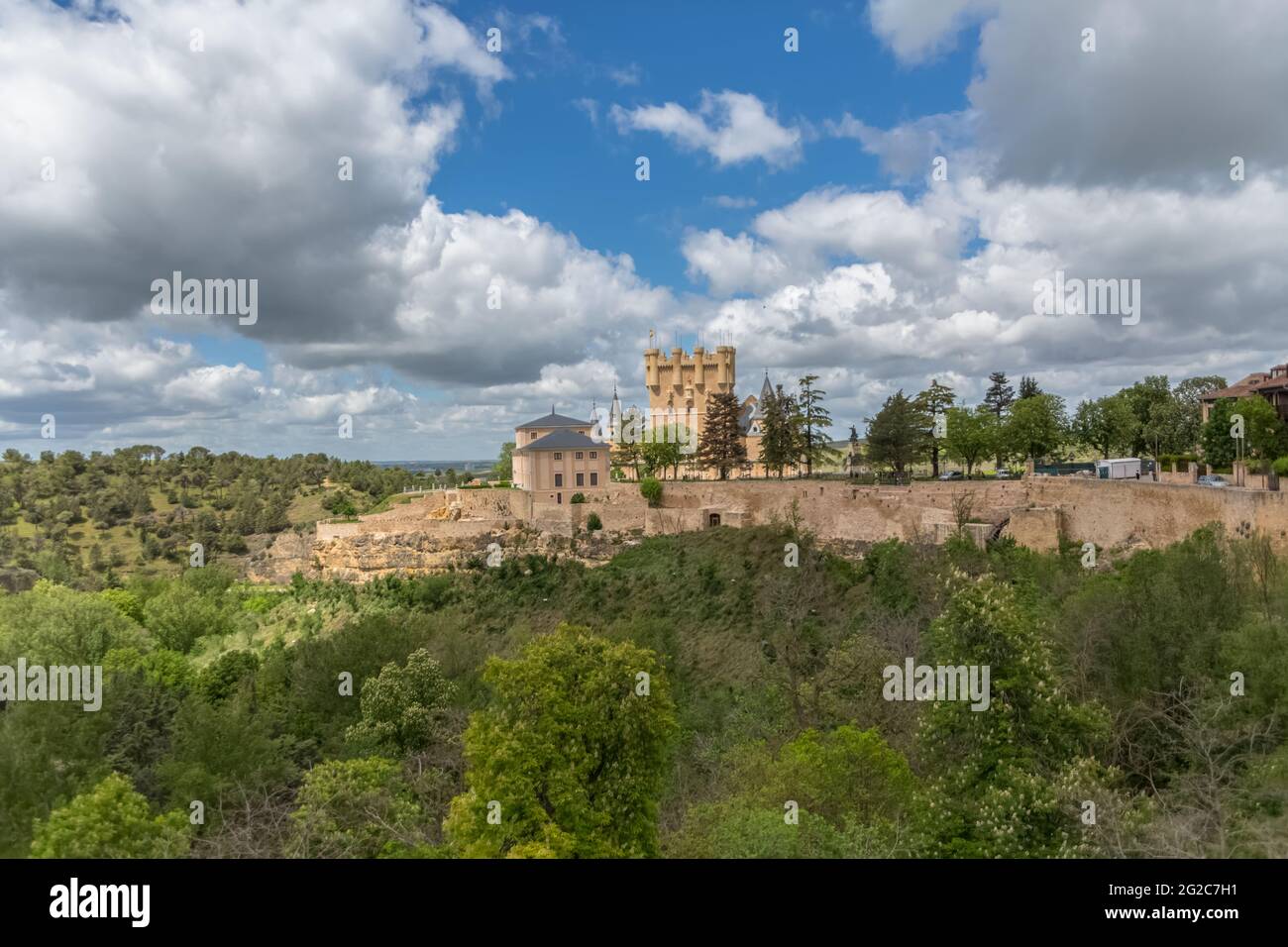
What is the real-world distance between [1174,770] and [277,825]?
19.1 m

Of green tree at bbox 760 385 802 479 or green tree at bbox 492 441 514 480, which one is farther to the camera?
green tree at bbox 492 441 514 480

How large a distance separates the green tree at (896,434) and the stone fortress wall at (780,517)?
17.4ft

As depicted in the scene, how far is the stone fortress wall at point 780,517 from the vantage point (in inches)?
1025

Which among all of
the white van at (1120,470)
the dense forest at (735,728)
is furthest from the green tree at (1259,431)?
the dense forest at (735,728)

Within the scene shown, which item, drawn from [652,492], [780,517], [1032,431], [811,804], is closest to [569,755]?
[811,804]

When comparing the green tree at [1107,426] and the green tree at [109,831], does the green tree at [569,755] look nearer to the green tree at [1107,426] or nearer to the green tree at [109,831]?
the green tree at [109,831]

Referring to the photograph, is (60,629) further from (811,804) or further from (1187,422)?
(1187,422)

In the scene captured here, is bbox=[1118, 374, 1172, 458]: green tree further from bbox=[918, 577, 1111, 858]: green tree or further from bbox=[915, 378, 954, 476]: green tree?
bbox=[918, 577, 1111, 858]: green tree

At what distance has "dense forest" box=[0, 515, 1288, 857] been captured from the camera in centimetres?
1284

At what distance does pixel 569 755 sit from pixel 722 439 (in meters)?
37.7

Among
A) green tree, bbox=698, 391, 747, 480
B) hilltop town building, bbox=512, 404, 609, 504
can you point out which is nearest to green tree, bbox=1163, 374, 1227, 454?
green tree, bbox=698, 391, 747, 480

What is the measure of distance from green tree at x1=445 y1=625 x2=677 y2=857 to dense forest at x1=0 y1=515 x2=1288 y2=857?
54mm
